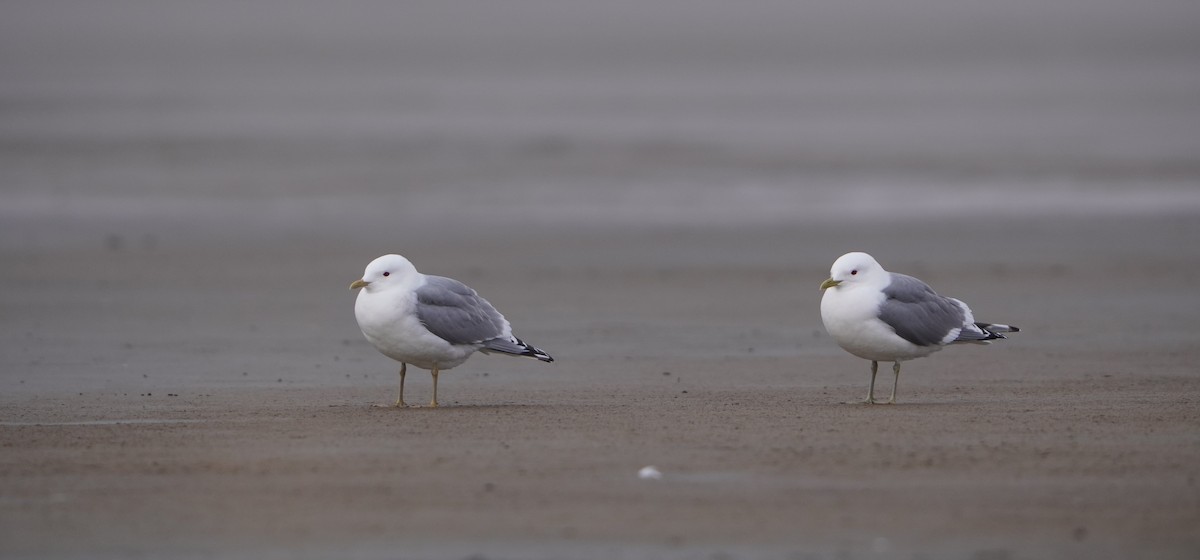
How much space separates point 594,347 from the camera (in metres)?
13.3

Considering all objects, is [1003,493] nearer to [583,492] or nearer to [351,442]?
[583,492]

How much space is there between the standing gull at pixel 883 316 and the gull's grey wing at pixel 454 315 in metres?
2.18

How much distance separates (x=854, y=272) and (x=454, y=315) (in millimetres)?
2607

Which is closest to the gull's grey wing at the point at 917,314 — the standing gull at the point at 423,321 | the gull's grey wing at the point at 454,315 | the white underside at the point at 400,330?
the standing gull at the point at 423,321

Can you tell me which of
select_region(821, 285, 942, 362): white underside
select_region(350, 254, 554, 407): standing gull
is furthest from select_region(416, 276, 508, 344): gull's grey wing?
select_region(821, 285, 942, 362): white underside

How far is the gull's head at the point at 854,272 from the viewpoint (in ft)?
35.5

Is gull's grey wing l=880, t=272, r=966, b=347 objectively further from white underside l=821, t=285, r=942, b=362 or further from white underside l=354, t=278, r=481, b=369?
white underside l=354, t=278, r=481, b=369

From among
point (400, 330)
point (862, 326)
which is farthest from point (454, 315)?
point (862, 326)

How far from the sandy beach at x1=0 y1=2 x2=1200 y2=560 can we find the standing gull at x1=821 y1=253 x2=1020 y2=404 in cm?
42

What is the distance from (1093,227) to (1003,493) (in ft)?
44.2

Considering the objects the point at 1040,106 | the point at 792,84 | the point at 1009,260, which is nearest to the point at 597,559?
the point at 1009,260

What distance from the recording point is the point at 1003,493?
777cm

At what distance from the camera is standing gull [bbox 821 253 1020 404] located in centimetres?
1066

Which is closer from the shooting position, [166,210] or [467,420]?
[467,420]
